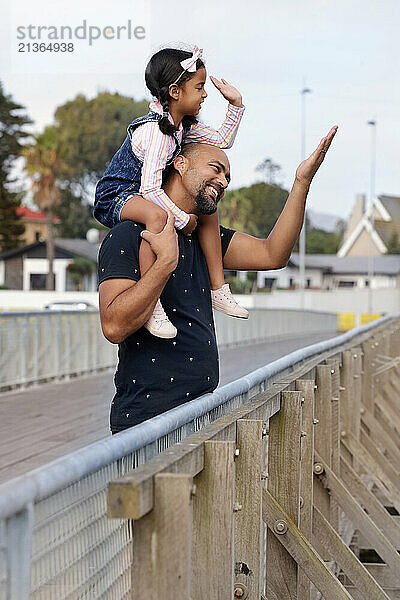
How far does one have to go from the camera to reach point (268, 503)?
150 inches

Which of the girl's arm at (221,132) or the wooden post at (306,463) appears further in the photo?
the wooden post at (306,463)

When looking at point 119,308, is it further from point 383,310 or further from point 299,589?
point 383,310

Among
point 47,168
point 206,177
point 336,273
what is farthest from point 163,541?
point 336,273

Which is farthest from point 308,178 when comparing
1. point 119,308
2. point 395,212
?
point 395,212

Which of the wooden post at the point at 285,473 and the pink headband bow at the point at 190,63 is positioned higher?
the pink headband bow at the point at 190,63

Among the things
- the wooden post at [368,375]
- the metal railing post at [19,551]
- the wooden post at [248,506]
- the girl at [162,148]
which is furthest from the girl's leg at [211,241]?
the wooden post at [368,375]

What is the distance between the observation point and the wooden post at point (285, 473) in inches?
157

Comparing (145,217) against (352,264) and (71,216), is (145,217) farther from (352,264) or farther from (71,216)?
(352,264)

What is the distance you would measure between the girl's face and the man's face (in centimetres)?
15

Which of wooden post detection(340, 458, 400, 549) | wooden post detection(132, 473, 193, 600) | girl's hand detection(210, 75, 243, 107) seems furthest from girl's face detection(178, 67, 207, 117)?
wooden post detection(340, 458, 400, 549)

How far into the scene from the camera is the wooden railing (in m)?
2.06

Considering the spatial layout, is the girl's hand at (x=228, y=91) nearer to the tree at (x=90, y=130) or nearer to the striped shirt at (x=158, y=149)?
the striped shirt at (x=158, y=149)

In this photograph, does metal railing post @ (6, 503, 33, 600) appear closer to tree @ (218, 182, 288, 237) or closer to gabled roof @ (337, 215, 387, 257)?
gabled roof @ (337, 215, 387, 257)

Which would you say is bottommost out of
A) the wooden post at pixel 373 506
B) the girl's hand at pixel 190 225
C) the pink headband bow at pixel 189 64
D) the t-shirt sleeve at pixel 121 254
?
the wooden post at pixel 373 506
